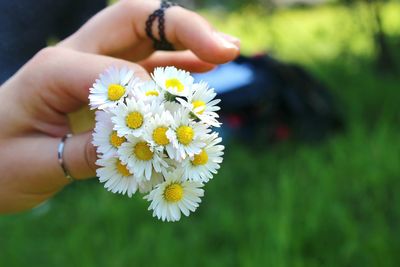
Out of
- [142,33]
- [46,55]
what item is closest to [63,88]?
[46,55]

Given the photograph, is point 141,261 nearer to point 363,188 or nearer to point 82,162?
point 363,188

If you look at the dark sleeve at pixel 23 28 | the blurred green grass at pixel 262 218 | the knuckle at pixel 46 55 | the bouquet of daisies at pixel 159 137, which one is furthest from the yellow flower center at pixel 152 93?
the blurred green grass at pixel 262 218

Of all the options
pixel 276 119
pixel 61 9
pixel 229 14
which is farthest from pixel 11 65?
pixel 229 14

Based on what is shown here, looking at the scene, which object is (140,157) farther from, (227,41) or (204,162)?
(227,41)

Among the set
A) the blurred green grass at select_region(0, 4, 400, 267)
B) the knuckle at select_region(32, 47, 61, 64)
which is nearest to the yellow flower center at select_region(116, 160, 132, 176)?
the knuckle at select_region(32, 47, 61, 64)

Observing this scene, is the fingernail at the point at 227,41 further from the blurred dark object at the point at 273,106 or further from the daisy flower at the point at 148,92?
the blurred dark object at the point at 273,106
